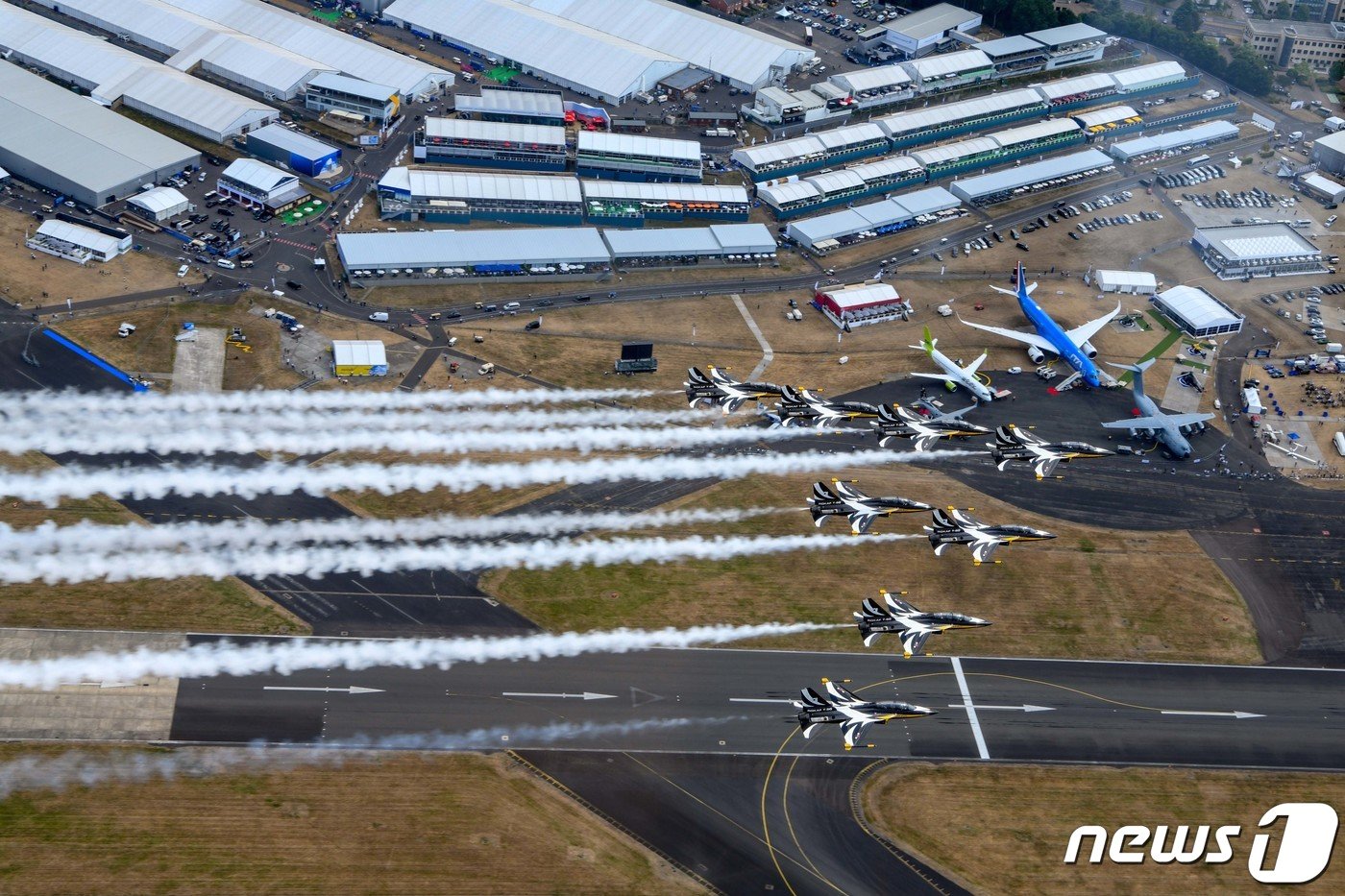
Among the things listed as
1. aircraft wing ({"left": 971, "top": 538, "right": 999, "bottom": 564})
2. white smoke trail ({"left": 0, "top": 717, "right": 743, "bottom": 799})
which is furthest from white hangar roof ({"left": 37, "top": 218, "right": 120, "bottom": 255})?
aircraft wing ({"left": 971, "top": 538, "right": 999, "bottom": 564})

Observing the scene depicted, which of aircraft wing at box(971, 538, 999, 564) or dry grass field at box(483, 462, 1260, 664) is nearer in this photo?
dry grass field at box(483, 462, 1260, 664)

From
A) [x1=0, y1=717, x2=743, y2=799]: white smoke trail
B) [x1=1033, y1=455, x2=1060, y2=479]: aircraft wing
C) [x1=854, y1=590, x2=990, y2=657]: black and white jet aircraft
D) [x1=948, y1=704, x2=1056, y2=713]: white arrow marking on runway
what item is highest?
[x1=1033, y1=455, x2=1060, y2=479]: aircraft wing

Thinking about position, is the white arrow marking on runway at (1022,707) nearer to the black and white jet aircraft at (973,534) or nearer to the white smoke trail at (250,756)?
the black and white jet aircraft at (973,534)

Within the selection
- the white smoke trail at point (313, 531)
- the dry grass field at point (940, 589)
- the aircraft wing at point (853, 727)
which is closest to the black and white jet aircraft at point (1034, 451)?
the dry grass field at point (940, 589)

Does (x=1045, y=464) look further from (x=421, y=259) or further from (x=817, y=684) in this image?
(x=421, y=259)

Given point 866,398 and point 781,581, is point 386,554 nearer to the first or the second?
point 781,581

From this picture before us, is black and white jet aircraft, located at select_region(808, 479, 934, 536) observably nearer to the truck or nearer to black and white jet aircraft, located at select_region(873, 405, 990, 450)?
black and white jet aircraft, located at select_region(873, 405, 990, 450)

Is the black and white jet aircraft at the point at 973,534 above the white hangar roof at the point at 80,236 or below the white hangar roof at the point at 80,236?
below

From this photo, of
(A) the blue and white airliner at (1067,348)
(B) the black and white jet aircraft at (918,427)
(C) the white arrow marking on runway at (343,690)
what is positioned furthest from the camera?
(A) the blue and white airliner at (1067,348)
